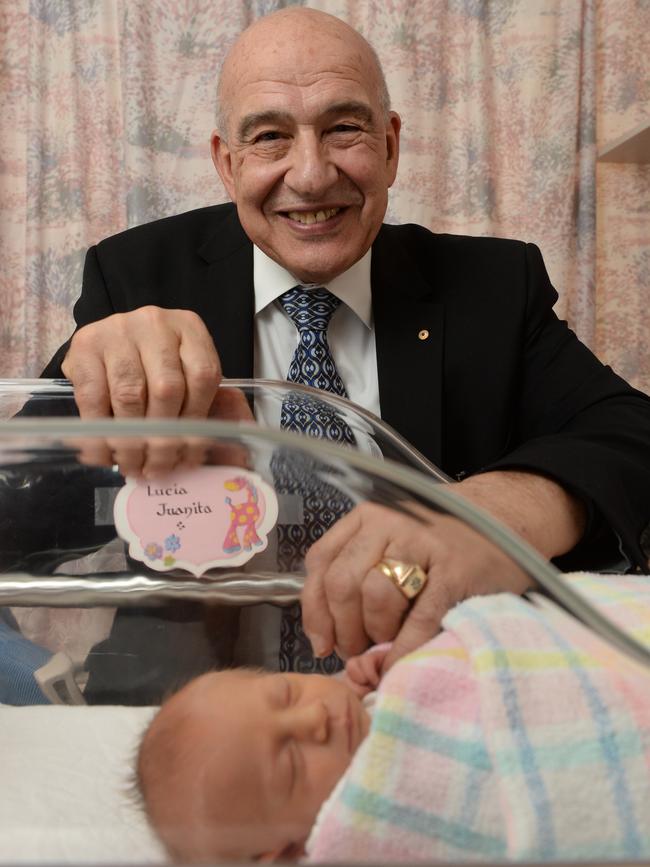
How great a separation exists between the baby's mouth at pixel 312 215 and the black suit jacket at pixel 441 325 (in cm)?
12

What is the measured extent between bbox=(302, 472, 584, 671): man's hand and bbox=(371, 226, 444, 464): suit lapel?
701 millimetres

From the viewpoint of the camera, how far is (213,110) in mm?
2205

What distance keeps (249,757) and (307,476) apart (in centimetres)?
19

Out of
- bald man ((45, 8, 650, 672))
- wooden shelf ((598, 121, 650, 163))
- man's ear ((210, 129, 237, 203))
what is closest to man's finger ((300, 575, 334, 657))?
bald man ((45, 8, 650, 672))

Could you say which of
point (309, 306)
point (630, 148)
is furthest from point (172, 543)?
point (630, 148)

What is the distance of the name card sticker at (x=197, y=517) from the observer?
0.62 metres

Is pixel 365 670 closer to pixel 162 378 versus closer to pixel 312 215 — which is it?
pixel 162 378

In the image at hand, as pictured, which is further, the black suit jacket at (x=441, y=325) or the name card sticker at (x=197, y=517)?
the black suit jacket at (x=441, y=325)

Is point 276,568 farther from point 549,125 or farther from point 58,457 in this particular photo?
point 549,125

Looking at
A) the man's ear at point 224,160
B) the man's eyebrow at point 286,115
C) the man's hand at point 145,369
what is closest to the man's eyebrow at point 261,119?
the man's eyebrow at point 286,115

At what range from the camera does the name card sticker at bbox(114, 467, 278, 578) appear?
62 cm

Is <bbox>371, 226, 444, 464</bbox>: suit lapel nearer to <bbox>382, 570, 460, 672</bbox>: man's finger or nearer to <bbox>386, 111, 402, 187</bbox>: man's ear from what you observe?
<bbox>386, 111, 402, 187</bbox>: man's ear

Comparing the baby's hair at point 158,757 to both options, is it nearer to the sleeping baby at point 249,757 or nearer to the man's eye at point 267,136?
the sleeping baby at point 249,757

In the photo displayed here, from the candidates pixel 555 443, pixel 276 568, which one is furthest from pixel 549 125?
pixel 276 568
